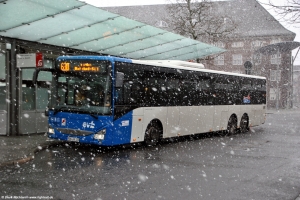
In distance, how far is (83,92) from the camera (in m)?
11.8

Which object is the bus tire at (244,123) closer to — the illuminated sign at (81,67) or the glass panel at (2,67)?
the illuminated sign at (81,67)

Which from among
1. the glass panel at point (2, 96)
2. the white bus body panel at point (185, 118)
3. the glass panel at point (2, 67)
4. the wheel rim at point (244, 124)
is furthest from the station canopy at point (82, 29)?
the wheel rim at point (244, 124)

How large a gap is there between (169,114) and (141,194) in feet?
25.0

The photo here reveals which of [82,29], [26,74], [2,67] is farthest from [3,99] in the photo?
[82,29]

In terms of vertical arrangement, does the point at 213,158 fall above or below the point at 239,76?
below

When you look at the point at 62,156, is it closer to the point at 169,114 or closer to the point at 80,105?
the point at 80,105

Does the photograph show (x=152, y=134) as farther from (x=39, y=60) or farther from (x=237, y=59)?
(x=237, y=59)

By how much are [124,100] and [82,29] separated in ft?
15.6

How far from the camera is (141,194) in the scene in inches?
269

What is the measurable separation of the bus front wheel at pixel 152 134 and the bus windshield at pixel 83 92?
2.25 m

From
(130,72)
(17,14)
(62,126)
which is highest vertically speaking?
(17,14)

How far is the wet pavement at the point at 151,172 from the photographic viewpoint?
7000 millimetres

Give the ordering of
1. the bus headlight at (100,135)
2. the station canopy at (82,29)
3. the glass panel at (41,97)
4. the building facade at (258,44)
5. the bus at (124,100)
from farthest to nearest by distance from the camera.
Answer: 1. the building facade at (258,44)
2. the glass panel at (41,97)
3. the station canopy at (82,29)
4. the bus at (124,100)
5. the bus headlight at (100,135)

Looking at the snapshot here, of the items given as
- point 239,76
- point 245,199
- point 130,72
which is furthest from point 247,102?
point 245,199
